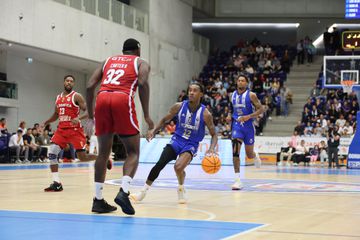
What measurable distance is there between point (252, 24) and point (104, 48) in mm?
18023

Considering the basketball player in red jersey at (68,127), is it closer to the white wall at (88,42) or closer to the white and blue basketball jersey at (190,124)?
the white and blue basketball jersey at (190,124)

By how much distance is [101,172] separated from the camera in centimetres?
805

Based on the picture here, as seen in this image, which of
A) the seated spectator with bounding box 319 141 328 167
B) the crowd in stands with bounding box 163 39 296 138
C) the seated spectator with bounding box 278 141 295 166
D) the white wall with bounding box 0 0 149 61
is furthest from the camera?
the crowd in stands with bounding box 163 39 296 138

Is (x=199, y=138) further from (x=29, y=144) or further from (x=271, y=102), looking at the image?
(x=271, y=102)

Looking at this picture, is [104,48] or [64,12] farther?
[104,48]

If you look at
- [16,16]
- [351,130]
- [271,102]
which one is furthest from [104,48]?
[351,130]

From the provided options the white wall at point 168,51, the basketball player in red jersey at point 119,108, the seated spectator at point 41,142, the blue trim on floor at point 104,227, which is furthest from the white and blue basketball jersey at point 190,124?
the white wall at point 168,51

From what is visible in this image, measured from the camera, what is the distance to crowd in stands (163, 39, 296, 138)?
117ft

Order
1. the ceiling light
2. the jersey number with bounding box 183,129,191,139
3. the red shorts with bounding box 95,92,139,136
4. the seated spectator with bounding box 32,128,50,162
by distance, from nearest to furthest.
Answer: the red shorts with bounding box 95,92,139,136 → the jersey number with bounding box 183,129,191,139 → the seated spectator with bounding box 32,128,50,162 → the ceiling light

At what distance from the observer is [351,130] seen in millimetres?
29984

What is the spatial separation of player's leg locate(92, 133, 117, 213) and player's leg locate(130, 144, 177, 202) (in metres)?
1.33

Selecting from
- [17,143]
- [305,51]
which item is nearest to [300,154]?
[17,143]

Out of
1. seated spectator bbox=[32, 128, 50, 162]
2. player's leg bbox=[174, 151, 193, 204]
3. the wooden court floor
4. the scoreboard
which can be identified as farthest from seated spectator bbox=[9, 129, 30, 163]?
player's leg bbox=[174, 151, 193, 204]

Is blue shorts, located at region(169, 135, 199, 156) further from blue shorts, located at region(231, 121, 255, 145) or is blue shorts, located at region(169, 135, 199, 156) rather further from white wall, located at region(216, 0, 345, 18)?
white wall, located at region(216, 0, 345, 18)
